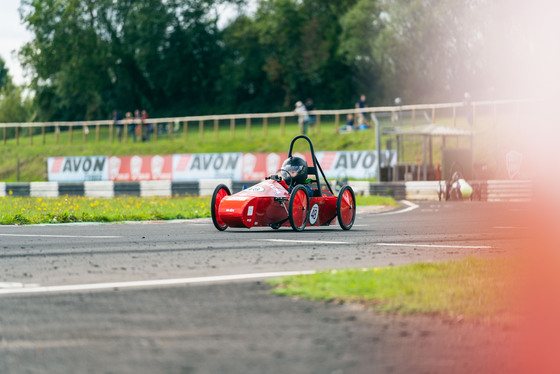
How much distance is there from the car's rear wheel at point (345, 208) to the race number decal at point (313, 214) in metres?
0.34

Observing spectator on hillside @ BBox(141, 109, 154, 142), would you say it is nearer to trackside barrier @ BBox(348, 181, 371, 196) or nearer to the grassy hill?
the grassy hill

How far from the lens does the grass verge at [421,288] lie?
692cm

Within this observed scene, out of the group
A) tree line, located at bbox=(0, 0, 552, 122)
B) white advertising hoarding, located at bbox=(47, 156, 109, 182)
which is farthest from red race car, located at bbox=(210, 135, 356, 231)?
tree line, located at bbox=(0, 0, 552, 122)

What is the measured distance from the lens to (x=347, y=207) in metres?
16.0

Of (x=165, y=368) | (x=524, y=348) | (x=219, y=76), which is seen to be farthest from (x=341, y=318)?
(x=219, y=76)

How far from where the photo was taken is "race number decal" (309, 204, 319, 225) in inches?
609

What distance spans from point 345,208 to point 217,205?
2.14 meters

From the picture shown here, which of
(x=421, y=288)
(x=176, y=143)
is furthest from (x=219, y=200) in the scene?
(x=176, y=143)

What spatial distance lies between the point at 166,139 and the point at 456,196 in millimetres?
25941

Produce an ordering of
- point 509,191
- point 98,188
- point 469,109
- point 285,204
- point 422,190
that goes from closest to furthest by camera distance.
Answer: point 285,204
point 509,191
point 422,190
point 98,188
point 469,109

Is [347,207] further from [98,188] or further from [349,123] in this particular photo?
[349,123]

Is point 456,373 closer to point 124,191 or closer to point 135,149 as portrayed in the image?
point 124,191

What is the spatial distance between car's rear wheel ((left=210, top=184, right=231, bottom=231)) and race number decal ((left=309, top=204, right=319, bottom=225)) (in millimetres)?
1439

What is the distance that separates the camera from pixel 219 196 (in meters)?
15.8
